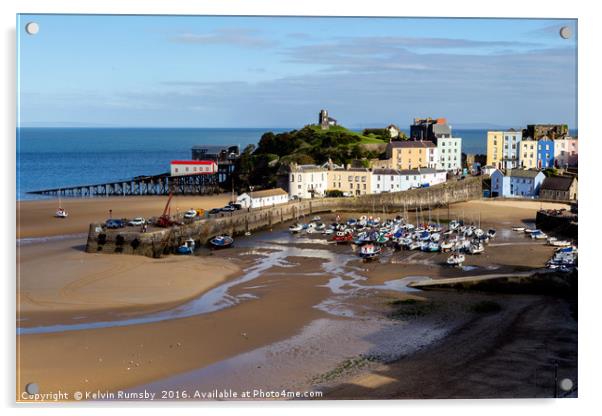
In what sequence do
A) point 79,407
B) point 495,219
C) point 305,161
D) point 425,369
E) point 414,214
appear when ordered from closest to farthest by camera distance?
point 79,407 < point 425,369 < point 495,219 < point 414,214 < point 305,161

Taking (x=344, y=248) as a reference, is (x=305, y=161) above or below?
above

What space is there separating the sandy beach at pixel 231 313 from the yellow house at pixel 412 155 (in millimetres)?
13219

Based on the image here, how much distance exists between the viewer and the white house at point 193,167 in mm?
34781

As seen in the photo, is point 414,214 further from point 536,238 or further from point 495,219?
point 536,238


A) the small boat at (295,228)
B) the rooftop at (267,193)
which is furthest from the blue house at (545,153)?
the small boat at (295,228)

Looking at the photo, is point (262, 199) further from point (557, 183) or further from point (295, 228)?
point (557, 183)

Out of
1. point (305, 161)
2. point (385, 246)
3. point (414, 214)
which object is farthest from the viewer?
point (305, 161)

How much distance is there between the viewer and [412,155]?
3219 centimetres

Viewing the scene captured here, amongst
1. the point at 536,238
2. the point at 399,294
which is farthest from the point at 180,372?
the point at 536,238

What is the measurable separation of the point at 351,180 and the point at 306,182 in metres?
1.73

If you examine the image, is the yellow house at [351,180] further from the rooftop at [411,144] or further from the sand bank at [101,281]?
the sand bank at [101,281]

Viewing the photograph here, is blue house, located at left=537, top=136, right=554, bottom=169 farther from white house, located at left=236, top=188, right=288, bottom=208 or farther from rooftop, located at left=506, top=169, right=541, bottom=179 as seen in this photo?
white house, located at left=236, top=188, right=288, bottom=208

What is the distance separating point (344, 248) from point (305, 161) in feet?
40.9

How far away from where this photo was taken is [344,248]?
61.6 ft
